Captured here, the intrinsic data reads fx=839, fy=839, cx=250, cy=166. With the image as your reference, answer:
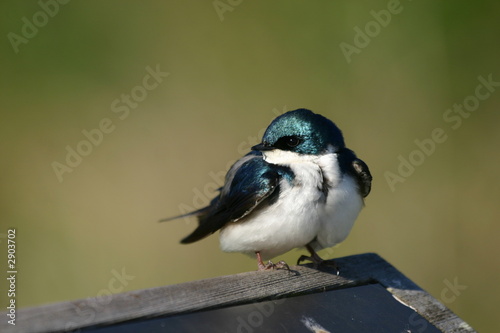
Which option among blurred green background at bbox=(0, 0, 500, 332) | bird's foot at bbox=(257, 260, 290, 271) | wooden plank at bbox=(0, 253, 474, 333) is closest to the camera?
wooden plank at bbox=(0, 253, 474, 333)

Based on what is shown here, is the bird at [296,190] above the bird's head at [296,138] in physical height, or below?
below

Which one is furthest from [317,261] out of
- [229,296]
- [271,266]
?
[229,296]

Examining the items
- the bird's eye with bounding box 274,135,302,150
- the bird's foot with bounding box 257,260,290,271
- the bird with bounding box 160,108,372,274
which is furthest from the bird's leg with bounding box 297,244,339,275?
the bird's eye with bounding box 274,135,302,150

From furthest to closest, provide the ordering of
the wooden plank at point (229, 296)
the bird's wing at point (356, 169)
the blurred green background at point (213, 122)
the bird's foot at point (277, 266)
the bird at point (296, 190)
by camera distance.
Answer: the blurred green background at point (213, 122), the bird's wing at point (356, 169), the bird at point (296, 190), the bird's foot at point (277, 266), the wooden plank at point (229, 296)

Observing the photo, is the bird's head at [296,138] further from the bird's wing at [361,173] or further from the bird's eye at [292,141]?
the bird's wing at [361,173]

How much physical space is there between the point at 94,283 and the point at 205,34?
1.71 metres

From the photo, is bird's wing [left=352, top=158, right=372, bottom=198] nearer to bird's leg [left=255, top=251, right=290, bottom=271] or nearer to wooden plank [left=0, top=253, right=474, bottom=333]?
wooden plank [left=0, top=253, right=474, bottom=333]

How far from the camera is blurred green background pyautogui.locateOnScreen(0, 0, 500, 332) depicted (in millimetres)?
4617

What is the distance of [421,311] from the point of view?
2385mm

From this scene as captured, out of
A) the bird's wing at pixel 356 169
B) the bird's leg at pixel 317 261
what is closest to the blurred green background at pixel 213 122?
the bird's leg at pixel 317 261

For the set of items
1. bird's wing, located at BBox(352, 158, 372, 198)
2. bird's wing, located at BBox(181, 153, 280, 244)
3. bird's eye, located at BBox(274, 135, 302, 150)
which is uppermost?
bird's eye, located at BBox(274, 135, 302, 150)

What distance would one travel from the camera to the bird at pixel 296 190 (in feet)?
8.66

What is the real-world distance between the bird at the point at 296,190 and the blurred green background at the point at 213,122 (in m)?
1.78

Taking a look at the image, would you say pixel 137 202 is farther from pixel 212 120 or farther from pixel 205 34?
pixel 205 34
